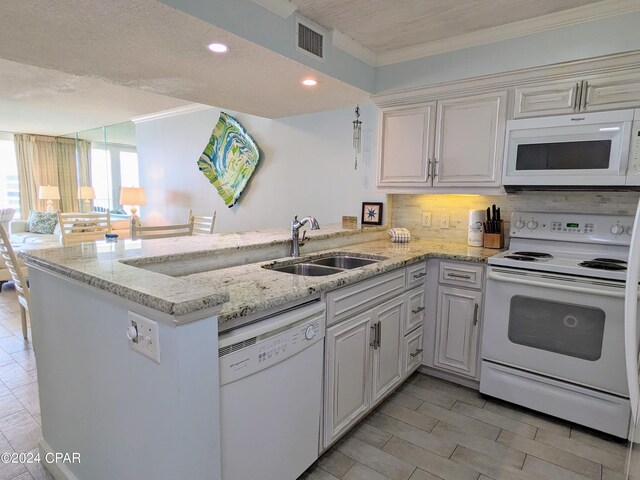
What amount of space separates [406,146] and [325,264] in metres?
1.15

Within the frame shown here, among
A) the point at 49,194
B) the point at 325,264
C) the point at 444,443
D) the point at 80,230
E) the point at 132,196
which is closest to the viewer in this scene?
the point at 444,443

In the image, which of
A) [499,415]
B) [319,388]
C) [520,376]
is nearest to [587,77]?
[520,376]

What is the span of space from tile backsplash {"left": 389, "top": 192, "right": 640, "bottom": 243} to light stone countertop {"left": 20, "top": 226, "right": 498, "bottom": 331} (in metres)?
0.31

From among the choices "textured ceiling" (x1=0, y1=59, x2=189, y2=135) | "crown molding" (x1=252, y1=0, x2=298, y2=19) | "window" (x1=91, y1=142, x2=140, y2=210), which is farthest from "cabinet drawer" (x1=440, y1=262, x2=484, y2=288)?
"window" (x1=91, y1=142, x2=140, y2=210)

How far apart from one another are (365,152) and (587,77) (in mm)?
1604

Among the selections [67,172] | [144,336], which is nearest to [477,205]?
[144,336]

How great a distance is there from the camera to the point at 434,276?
8.32ft

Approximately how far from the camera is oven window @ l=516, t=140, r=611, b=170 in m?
2.06

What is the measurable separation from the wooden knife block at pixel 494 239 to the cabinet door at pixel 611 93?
0.92m

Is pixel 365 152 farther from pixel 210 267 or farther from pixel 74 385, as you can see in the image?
pixel 74 385

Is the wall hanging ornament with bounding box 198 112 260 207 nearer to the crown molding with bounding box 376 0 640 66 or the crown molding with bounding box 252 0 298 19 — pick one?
the crown molding with bounding box 376 0 640 66

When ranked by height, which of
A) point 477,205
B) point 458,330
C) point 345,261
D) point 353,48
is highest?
point 353,48

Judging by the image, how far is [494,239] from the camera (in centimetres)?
267

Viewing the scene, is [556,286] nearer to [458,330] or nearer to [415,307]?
[458,330]
